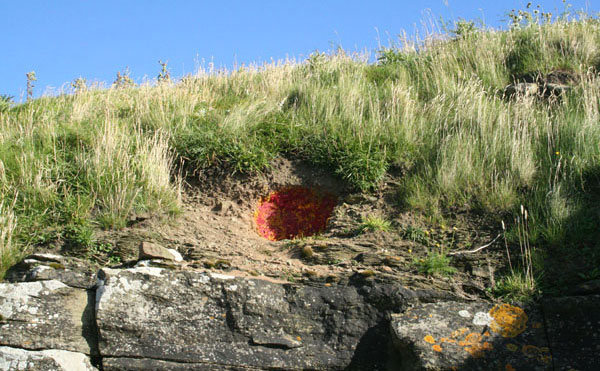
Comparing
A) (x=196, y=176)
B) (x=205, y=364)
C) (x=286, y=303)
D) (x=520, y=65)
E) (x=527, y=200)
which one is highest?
(x=520, y=65)

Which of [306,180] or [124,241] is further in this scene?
[306,180]

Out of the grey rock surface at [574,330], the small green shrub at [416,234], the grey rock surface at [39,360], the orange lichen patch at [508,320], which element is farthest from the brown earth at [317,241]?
the grey rock surface at [39,360]

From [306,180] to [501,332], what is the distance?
3.14 meters

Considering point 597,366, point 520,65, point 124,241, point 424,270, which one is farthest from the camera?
point 520,65

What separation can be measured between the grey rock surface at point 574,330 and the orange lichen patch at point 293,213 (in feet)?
8.80

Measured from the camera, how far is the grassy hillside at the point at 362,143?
6.04 metres

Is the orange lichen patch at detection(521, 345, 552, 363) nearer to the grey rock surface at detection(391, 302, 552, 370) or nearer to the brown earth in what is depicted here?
the grey rock surface at detection(391, 302, 552, 370)

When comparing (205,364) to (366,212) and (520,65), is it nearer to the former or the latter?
(366,212)

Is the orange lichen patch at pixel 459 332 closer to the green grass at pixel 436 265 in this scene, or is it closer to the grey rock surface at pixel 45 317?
the green grass at pixel 436 265

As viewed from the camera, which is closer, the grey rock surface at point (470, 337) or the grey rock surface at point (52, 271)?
the grey rock surface at point (470, 337)

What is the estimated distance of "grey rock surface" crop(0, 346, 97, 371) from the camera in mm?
4500

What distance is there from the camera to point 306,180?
7.09 m

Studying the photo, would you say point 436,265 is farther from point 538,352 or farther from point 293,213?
point 293,213

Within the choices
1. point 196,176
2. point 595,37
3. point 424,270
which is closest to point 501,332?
point 424,270
